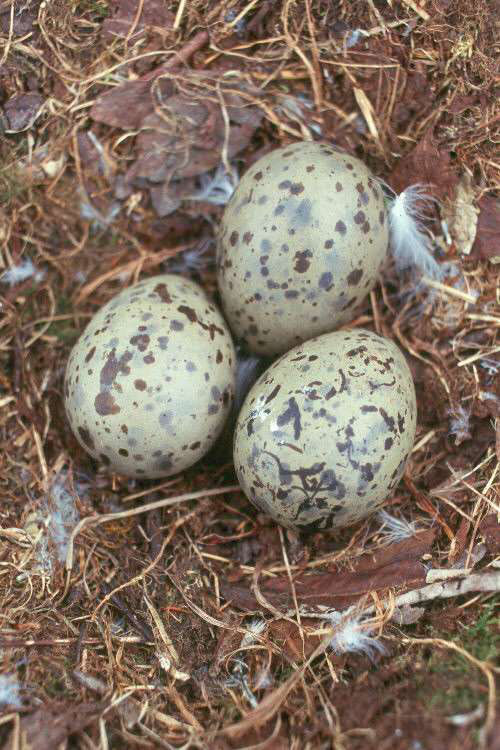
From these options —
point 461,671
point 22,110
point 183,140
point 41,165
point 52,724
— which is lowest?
point 461,671

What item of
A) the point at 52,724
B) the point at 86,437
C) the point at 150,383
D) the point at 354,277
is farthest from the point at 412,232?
the point at 52,724

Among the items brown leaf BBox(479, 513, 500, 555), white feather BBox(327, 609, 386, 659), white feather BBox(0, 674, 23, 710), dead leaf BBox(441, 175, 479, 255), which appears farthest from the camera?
dead leaf BBox(441, 175, 479, 255)

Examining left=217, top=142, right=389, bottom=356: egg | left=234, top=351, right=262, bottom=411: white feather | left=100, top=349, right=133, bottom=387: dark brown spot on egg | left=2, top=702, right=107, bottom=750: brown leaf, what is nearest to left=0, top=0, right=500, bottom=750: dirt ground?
left=2, top=702, right=107, bottom=750: brown leaf

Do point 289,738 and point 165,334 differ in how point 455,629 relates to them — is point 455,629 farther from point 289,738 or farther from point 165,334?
point 165,334

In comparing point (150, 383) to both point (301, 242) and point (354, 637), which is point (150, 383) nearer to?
point (301, 242)

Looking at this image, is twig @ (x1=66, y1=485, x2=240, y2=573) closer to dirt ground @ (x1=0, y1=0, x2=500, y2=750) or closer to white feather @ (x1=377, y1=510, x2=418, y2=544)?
dirt ground @ (x1=0, y1=0, x2=500, y2=750)

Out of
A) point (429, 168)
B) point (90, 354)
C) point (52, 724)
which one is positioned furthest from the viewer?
point (429, 168)
